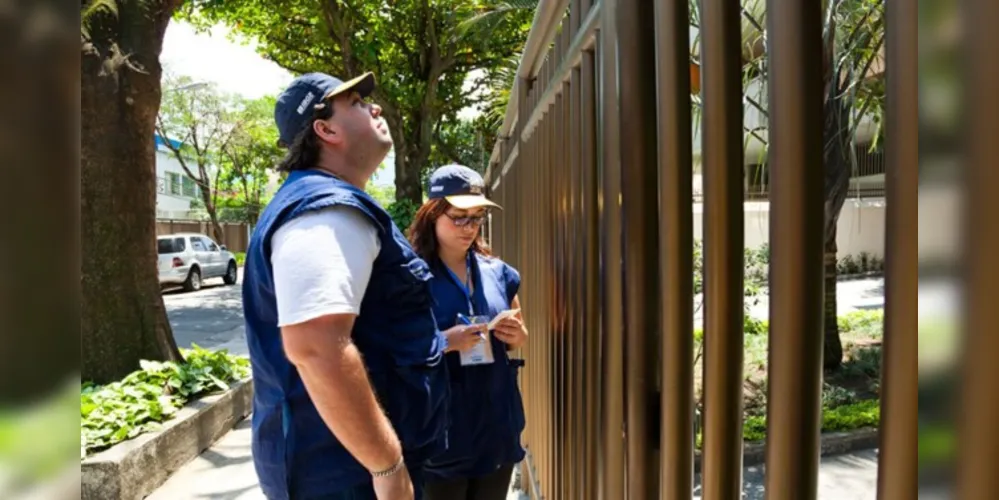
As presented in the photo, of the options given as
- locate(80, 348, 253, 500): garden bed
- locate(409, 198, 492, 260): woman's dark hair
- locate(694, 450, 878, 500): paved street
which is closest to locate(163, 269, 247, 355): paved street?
locate(80, 348, 253, 500): garden bed

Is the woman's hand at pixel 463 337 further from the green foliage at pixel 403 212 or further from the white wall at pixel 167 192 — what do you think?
the white wall at pixel 167 192

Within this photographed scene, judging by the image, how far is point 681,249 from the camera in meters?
1.07

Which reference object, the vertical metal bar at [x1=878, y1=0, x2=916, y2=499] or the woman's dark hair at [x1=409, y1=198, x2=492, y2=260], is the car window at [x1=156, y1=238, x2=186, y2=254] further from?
the vertical metal bar at [x1=878, y1=0, x2=916, y2=499]

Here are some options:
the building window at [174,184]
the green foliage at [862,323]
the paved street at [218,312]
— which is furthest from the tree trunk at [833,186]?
the building window at [174,184]

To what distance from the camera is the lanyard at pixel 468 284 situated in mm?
2715

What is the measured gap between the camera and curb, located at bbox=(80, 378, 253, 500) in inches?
156

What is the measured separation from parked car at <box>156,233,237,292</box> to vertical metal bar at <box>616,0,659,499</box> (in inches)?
835

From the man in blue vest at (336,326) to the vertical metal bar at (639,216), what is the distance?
716mm

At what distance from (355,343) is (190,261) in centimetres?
2215

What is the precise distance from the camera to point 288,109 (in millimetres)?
2016

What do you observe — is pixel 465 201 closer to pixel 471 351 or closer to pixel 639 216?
pixel 471 351

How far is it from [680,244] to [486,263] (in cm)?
187

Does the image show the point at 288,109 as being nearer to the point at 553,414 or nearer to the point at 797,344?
the point at 553,414

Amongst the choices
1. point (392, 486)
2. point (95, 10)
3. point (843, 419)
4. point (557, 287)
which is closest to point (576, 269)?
point (557, 287)
